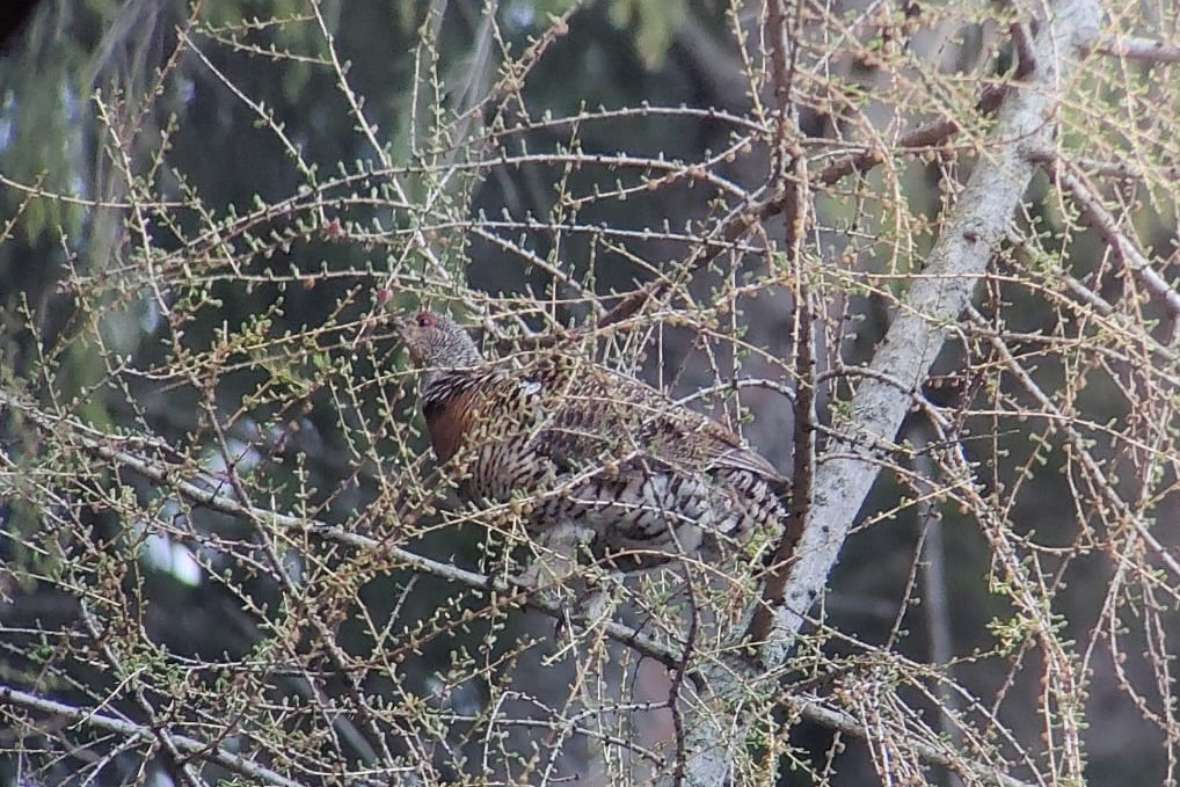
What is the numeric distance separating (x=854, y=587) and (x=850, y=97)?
5.73 meters

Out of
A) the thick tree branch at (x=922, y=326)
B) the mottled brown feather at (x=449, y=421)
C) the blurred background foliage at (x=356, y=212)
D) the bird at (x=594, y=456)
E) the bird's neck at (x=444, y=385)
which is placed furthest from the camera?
the bird's neck at (x=444, y=385)

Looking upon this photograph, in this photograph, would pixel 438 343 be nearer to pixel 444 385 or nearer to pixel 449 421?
pixel 444 385

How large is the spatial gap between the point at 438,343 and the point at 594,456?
1192 mm

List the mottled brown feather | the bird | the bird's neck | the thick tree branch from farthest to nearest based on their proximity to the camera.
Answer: the bird's neck, the mottled brown feather, the thick tree branch, the bird

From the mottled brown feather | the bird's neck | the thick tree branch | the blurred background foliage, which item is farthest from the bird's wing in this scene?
the bird's neck

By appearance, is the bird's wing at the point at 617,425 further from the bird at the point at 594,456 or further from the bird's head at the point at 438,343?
the bird's head at the point at 438,343

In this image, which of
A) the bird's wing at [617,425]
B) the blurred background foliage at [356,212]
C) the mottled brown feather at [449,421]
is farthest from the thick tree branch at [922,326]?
the mottled brown feather at [449,421]

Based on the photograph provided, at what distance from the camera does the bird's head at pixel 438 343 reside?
4.49 meters

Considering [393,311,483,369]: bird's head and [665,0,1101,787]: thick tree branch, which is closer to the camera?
[665,0,1101,787]: thick tree branch

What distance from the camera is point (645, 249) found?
6.67m

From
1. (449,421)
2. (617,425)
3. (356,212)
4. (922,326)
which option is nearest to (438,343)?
(449,421)

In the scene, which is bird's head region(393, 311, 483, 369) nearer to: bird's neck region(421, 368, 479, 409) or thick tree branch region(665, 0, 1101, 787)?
bird's neck region(421, 368, 479, 409)

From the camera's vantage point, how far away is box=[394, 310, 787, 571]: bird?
9.61 ft

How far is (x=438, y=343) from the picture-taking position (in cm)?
461
